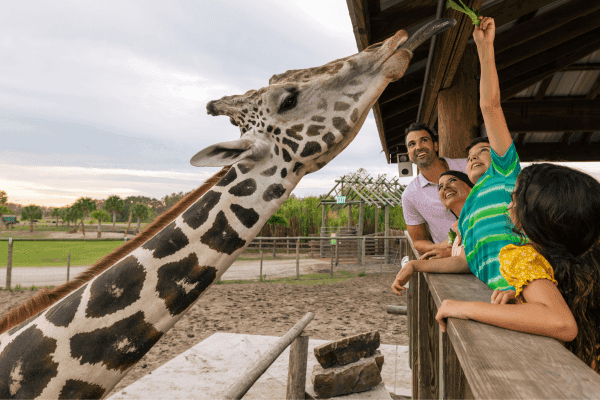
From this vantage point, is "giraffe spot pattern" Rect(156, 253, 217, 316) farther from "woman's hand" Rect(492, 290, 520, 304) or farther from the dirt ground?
the dirt ground

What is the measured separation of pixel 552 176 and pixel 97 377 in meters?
1.85

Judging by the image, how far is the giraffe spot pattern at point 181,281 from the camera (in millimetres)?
1390

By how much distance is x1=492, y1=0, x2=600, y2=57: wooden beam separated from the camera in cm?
300

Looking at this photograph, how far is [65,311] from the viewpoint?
142cm

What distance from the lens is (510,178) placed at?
140 cm

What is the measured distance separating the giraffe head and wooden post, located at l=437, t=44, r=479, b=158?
2.01m

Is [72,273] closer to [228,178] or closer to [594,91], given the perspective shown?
[228,178]

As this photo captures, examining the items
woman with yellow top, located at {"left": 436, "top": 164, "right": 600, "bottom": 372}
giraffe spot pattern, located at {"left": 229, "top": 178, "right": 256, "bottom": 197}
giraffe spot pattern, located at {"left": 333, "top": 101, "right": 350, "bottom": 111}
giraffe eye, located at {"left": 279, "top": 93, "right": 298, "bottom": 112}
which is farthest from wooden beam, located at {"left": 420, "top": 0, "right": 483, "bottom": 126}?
giraffe spot pattern, located at {"left": 229, "top": 178, "right": 256, "bottom": 197}

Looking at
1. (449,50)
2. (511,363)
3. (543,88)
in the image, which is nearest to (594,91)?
(543,88)

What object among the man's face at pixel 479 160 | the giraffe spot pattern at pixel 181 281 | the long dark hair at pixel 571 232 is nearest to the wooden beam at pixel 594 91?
the man's face at pixel 479 160

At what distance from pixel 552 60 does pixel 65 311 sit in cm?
514

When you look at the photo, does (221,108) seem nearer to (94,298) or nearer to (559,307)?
(94,298)

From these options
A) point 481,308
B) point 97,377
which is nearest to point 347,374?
point 97,377

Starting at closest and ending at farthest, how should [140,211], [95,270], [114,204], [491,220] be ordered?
[491,220] < [95,270] < [140,211] < [114,204]
